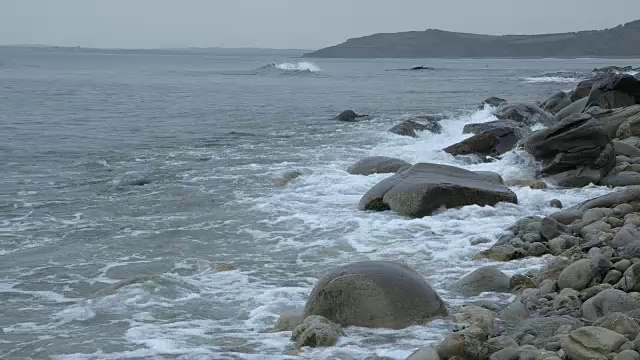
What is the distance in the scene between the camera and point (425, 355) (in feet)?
22.7

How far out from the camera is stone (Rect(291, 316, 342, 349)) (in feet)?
24.9

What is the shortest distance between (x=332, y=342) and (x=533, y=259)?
4.06 m

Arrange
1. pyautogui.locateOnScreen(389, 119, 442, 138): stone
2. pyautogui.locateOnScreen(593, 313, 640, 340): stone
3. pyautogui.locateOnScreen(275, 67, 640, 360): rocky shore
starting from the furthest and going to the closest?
pyautogui.locateOnScreen(389, 119, 442, 138): stone < pyautogui.locateOnScreen(275, 67, 640, 360): rocky shore < pyautogui.locateOnScreen(593, 313, 640, 340): stone

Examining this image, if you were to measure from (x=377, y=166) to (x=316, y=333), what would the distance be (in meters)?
10.7

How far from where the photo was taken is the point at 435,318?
831 cm

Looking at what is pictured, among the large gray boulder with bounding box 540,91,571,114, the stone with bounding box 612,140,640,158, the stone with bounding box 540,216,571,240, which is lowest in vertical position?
the stone with bounding box 540,216,571,240

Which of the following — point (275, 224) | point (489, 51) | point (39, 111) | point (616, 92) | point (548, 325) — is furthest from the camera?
point (489, 51)

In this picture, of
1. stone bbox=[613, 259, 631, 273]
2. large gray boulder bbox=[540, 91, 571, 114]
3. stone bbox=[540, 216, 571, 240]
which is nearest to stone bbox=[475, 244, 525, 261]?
stone bbox=[540, 216, 571, 240]

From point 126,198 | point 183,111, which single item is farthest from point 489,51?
point 126,198

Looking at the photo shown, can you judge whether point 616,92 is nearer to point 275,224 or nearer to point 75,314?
point 275,224

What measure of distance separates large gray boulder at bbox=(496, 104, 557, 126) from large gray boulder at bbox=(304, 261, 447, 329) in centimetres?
1741

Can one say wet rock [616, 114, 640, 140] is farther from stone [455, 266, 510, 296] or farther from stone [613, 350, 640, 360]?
stone [613, 350, 640, 360]

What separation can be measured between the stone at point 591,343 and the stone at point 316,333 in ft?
7.41

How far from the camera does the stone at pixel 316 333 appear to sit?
24.9ft
